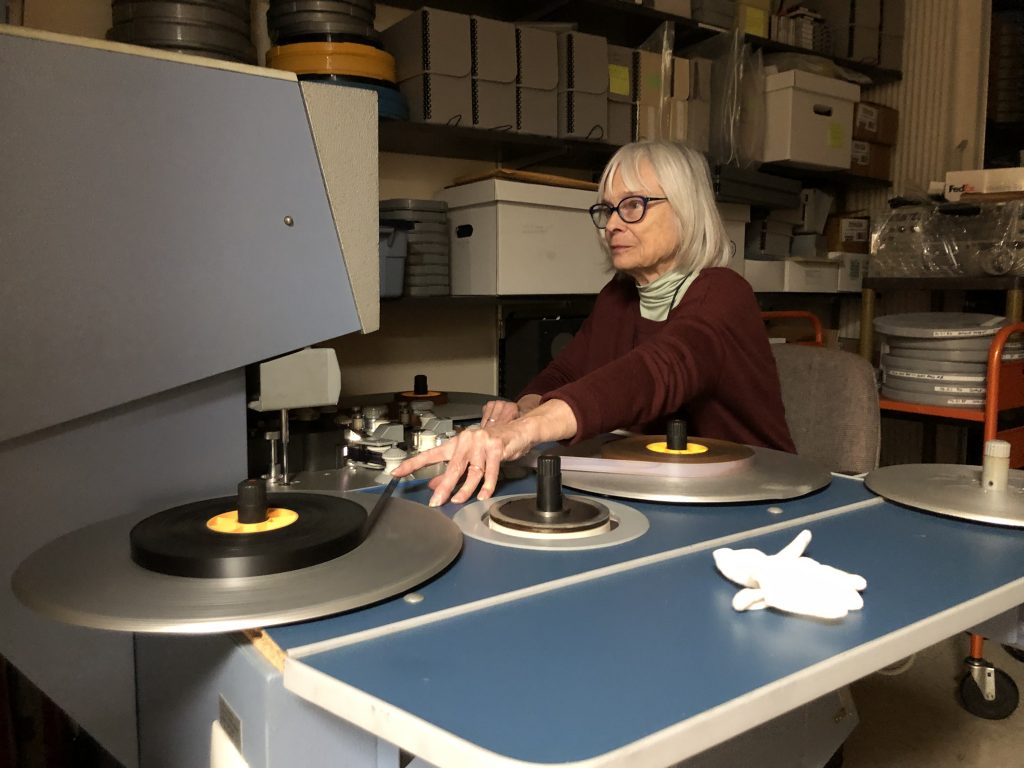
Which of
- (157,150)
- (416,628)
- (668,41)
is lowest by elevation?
(416,628)

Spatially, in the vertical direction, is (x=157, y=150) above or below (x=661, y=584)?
above

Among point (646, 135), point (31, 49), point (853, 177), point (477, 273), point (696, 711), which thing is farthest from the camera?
point (853, 177)

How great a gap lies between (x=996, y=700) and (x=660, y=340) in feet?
4.04

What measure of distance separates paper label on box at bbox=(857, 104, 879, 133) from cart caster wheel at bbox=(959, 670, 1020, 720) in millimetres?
2003

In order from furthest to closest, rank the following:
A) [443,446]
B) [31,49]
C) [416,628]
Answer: [443,446]
[31,49]
[416,628]

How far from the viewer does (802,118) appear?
104 inches

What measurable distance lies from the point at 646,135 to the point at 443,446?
1.73 meters

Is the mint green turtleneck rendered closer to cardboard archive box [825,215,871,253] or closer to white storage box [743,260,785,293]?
white storage box [743,260,785,293]

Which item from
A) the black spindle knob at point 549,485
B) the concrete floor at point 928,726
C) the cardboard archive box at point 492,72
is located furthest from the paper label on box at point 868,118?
the black spindle knob at point 549,485

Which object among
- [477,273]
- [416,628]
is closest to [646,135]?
[477,273]

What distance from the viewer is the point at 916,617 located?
1.79 ft

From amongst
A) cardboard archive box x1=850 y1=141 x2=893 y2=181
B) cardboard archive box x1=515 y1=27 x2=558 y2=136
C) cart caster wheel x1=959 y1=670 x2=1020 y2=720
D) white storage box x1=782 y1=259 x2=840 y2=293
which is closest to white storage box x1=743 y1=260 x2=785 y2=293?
white storage box x1=782 y1=259 x2=840 y2=293

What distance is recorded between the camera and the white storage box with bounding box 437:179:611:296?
2.01 m

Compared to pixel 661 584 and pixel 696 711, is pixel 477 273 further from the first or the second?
pixel 696 711
